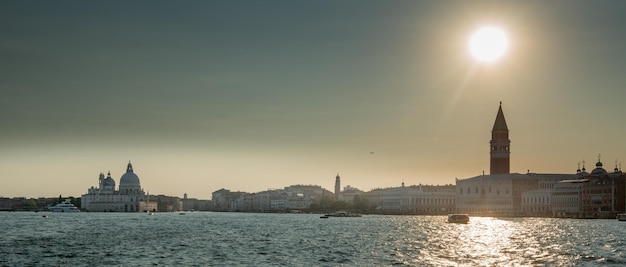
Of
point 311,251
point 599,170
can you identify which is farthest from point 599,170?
point 311,251

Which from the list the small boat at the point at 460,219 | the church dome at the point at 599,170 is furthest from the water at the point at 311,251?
the church dome at the point at 599,170

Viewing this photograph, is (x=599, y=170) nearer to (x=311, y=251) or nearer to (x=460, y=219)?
(x=460, y=219)

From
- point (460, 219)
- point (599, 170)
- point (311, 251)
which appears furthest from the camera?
point (599, 170)

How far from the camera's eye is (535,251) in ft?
196

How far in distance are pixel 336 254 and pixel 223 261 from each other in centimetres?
876

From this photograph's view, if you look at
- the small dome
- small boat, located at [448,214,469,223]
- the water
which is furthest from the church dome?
the water

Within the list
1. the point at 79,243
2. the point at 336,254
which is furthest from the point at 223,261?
the point at 79,243

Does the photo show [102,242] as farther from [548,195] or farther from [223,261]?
[548,195]

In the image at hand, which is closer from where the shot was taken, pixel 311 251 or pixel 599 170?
pixel 311 251

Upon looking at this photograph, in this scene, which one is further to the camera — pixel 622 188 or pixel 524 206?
pixel 524 206

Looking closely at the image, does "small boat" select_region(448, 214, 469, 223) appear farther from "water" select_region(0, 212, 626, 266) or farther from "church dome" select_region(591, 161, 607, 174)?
"water" select_region(0, 212, 626, 266)

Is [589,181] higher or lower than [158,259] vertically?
higher

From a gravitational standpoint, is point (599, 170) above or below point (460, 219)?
above

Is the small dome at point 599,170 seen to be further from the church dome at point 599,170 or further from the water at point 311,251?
the water at point 311,251
